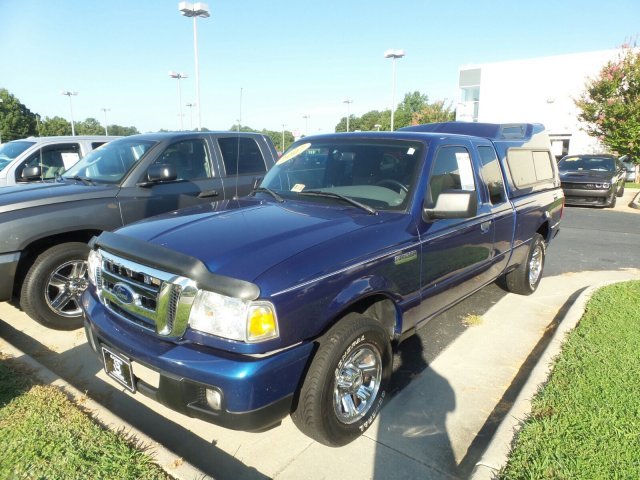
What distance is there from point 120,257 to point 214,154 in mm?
3101

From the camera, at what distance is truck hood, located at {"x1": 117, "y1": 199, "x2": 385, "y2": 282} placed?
7.52ft

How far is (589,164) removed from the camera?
49.4ft

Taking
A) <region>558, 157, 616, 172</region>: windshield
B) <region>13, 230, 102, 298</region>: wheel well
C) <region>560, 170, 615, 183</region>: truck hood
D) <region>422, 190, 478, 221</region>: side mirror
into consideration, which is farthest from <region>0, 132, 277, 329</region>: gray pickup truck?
<region>558, 157, 616, 172</region>: windshield

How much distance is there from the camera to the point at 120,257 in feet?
8.59

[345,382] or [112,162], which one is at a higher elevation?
[112,162]

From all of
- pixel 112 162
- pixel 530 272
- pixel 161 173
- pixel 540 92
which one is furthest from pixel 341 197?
pixel 540 92

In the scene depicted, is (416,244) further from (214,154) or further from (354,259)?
(214,154)

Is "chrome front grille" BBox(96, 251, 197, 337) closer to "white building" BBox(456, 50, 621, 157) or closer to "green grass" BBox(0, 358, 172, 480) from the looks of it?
"green grass" BBox(0, 358, 172, 480)

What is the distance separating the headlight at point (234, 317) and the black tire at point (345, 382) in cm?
41

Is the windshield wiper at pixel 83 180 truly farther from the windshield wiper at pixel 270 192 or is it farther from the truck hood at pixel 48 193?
the windshield wiper at pixel 270 192

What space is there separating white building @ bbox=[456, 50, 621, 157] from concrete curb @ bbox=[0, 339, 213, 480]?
33.2m

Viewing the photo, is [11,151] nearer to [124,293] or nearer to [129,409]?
[129,409]

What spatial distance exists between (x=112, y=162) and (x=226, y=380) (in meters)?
3.82

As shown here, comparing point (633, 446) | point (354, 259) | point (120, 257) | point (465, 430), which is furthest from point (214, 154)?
point (633, 446)
